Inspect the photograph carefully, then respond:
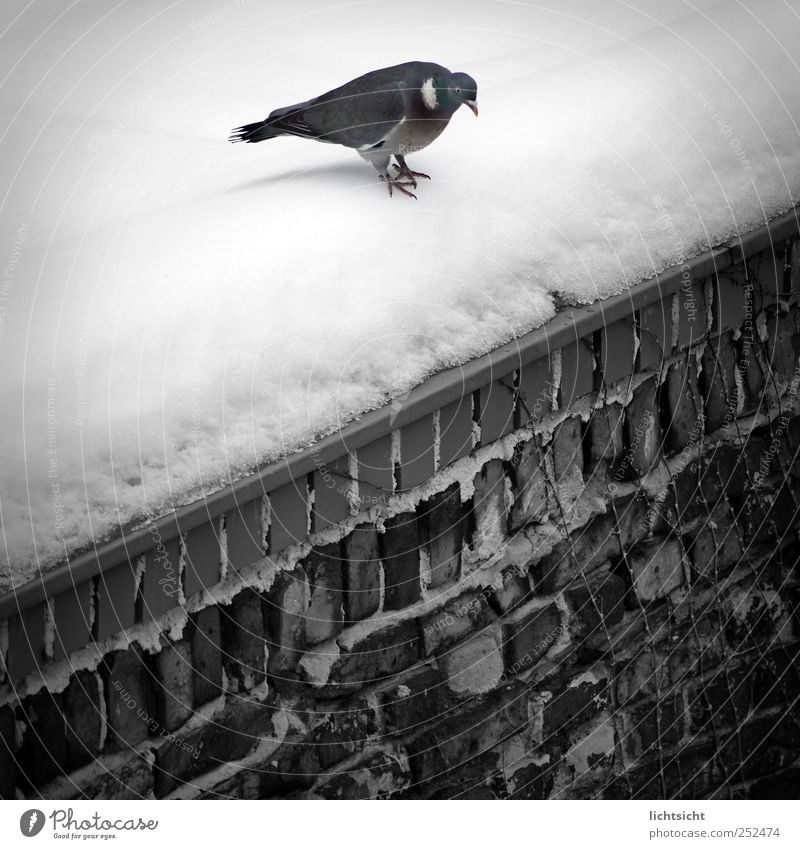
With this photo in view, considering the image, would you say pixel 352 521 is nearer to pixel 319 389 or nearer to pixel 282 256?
pixel 319 389

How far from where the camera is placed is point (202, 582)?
3.19ft

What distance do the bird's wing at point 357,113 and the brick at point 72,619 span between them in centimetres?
65

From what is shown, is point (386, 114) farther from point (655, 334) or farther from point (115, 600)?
point (115, 600)

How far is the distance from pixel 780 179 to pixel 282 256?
702 mm

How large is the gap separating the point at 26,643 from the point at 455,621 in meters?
0.55

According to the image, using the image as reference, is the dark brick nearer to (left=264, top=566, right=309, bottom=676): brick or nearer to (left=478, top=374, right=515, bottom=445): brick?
(left=264, top=566, right=309, bottom=676): brick

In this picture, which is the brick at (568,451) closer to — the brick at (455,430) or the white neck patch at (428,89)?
the brick at (455,430)

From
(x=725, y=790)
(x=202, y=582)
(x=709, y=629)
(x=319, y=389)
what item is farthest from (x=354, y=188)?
(x=725, y=790)

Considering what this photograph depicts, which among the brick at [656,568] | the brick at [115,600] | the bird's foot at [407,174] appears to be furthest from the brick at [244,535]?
the brick at [656,568]

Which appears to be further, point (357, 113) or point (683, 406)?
point (683, 406)

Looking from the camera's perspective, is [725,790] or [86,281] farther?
[725,790]

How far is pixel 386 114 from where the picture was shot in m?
1.17

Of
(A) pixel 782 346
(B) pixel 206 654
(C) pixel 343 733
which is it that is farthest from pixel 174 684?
(A) pixel 782 346

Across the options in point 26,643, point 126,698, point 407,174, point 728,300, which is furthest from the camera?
point 728,300
